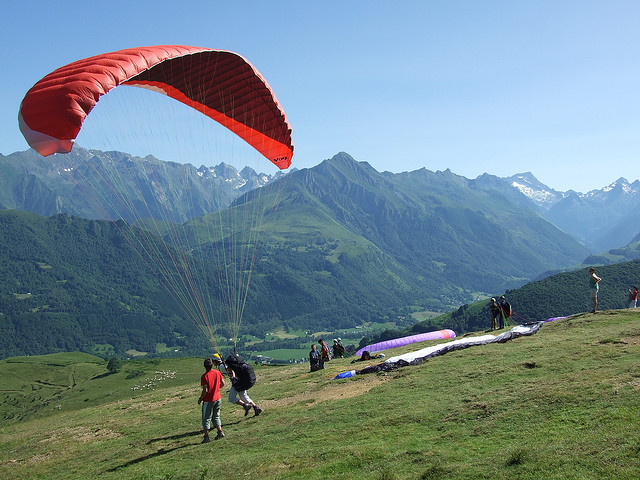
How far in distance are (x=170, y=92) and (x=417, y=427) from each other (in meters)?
17.8

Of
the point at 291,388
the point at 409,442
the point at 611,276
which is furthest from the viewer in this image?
the point at 611,276

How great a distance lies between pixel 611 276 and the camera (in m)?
154

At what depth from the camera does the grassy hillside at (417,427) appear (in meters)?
9.08

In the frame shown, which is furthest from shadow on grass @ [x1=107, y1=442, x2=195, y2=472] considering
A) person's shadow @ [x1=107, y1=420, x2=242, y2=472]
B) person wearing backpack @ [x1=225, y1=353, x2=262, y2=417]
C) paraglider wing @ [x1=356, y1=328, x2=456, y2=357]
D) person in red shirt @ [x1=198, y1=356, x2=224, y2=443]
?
paraglider wing @ [x1=356, y1=328, x2=456, y2=357]

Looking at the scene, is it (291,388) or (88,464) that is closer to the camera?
(88,464)

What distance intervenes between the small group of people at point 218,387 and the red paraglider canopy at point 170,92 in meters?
7.54

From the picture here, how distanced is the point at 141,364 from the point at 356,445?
90.1 meters

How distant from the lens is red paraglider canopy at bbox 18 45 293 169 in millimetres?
13883

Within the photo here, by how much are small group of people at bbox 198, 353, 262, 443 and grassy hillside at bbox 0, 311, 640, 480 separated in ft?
2.03

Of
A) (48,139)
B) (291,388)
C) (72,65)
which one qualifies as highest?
(72,65)

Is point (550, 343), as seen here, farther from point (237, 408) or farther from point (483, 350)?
point (237, 408)

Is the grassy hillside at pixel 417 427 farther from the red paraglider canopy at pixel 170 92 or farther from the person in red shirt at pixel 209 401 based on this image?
the red paraglider canopy at pixel 170 92

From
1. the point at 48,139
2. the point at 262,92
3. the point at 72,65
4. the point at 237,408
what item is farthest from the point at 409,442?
the point at 262,92

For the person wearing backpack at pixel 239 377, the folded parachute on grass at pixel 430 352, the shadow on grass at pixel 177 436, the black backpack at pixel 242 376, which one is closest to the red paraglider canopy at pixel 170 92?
the person wearing backpack at pixel 239 377
